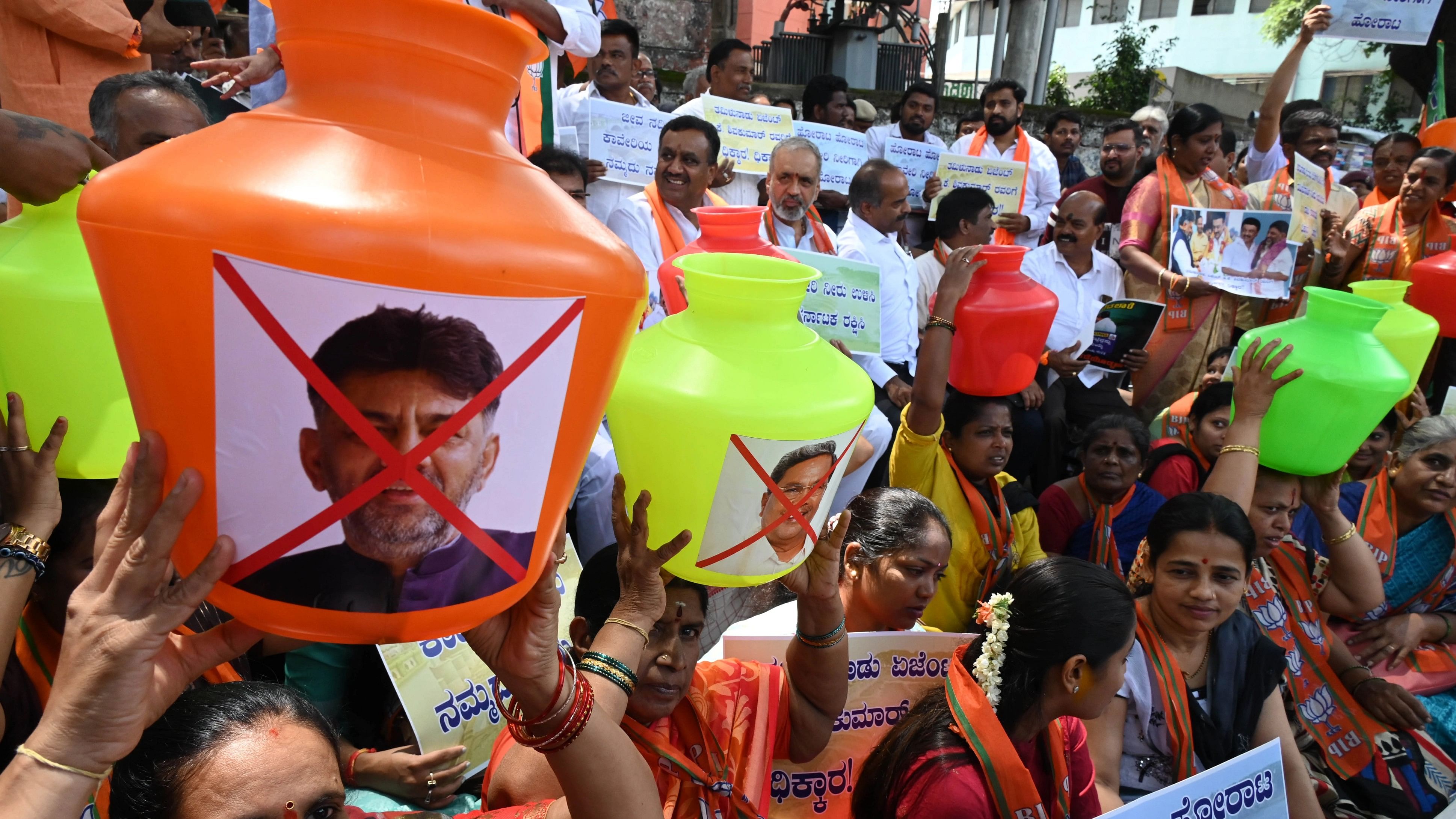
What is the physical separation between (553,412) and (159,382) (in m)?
0.36

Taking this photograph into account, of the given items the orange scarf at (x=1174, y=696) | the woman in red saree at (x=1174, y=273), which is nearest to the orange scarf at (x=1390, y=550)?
the orange scarf at (x=1174, y=696)

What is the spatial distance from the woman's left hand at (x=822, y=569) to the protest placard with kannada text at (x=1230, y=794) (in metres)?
0.65

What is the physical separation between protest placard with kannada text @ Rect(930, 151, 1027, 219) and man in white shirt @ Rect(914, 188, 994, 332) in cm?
88

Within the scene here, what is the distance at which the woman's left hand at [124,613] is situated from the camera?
2.99 ft

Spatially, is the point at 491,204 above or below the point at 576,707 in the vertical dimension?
above

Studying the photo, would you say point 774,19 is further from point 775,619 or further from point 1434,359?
point 775,619

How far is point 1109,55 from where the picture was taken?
31.6 m

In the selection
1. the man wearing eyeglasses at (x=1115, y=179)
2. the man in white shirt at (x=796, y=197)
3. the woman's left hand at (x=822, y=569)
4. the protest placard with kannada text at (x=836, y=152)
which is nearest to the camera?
the woman's left hand at (x=822, y=569)

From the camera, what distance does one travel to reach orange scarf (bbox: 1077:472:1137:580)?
140 inches

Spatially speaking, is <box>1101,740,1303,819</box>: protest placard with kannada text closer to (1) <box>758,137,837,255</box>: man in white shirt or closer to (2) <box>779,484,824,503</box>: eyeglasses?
(2) <box>779,484,824,503</box>: eyeglasses

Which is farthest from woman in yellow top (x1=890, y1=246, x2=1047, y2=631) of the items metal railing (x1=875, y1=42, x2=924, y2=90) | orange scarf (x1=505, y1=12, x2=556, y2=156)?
metal railing (x1=875, y1=42, x2=924, y2=90)

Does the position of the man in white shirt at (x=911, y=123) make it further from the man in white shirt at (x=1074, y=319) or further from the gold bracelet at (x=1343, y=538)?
the gold bracelet at (x=1343, y=538)

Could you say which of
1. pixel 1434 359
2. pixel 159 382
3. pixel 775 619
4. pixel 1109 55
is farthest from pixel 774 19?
pixel 159 382

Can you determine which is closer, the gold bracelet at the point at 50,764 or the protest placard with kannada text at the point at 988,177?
the gold bracelet at the point at 50,764
